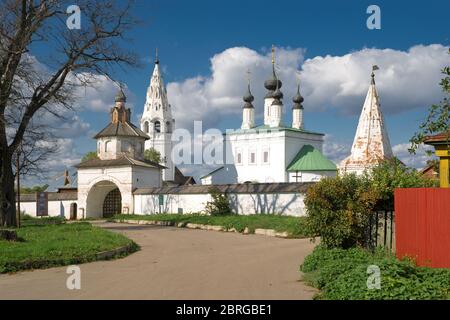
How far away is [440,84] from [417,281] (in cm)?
504

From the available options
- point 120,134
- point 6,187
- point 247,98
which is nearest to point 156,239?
point 6,187

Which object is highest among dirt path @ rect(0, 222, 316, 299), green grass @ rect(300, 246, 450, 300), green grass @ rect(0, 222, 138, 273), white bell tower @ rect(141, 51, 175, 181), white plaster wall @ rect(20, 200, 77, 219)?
white bell tower @ rect(141, 51, 175, 181)

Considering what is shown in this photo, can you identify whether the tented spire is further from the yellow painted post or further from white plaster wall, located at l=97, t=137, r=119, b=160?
white plaster wall, located at l=97, t=137, r=119, b=160

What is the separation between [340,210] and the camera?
13.3 m

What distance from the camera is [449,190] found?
10398 millimetres

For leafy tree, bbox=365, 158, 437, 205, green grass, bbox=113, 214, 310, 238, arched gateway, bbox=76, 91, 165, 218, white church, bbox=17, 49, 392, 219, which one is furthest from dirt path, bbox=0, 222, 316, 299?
arched gateway, bbox=76, 91, 165, 218

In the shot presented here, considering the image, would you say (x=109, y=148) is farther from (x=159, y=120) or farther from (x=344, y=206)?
(x=344, y=206)

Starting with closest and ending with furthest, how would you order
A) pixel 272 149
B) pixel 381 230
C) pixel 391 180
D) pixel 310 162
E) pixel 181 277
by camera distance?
pixel 181 277 < pixel 381 230 < pixel 391 180 < pixel 310 162 < pixel 272 149

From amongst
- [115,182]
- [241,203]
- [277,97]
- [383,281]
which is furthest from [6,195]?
[277,97]

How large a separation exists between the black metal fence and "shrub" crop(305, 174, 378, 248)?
0.15m

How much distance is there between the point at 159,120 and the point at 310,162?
27.2 metres

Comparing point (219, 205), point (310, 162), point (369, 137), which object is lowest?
point (219, 205)

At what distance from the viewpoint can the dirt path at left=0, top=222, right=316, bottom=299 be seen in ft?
30.2

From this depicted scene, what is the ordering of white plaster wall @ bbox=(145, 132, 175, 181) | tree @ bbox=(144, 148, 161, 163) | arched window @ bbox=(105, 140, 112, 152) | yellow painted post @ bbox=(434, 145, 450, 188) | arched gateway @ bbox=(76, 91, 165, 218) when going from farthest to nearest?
white plaster wall @ bbox=(145, 132, 175, 181), tree @ bbox=(144, 148, 161, 163), arched window @ bbox=(105, 140, 112, 152), arched gateway @ bbox=(76, 91, 165, 218), yellow painted post @ bbox=(434, 145, 450, 188)
